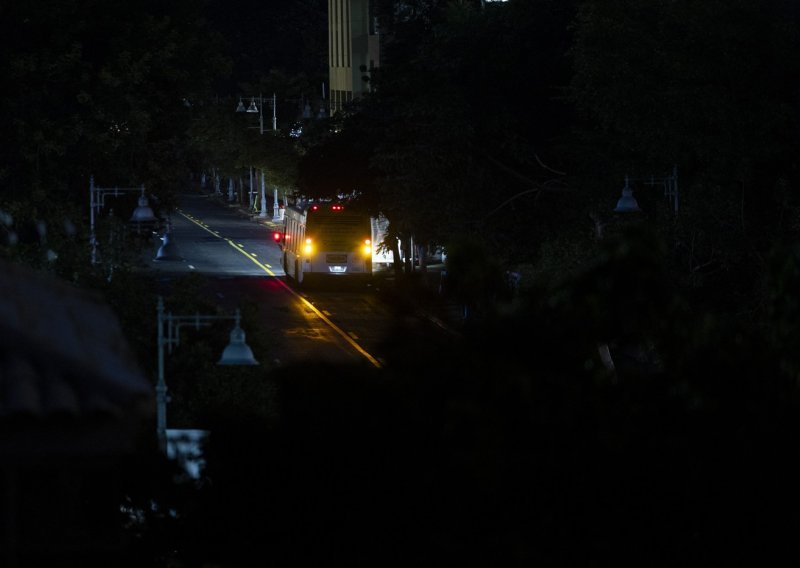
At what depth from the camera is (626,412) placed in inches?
304

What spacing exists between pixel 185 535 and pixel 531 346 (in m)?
2.52

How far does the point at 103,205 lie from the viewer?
5472 centimetres

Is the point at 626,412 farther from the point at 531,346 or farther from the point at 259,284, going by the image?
the point at 259,284

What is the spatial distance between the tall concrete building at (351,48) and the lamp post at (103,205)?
57.0m

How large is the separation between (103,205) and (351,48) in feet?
219

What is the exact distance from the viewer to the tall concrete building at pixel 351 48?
384 ft

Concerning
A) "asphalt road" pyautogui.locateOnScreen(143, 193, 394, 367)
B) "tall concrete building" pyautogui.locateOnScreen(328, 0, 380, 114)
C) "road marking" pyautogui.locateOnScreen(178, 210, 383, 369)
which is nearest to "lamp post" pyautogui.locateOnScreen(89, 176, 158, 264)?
"asphalt road" pyautogui.locateOnScreen(143, 193, 394, 367)

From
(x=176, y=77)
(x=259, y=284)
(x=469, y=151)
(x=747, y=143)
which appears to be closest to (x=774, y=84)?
(x=747, y=143)

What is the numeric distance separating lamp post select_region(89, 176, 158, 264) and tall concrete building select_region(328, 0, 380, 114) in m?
57.0

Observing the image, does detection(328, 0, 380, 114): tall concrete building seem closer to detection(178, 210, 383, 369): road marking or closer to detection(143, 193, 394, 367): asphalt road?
detection(143, 193, 394, 367): asphalt road

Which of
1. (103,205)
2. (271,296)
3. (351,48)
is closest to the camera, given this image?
(103,205)

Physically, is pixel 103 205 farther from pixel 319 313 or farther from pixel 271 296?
pixel 271 296

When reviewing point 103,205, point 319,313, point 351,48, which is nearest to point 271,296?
point 319,313

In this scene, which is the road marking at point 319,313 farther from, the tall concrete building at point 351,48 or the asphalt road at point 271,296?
the tall concrete building at point 351,48
